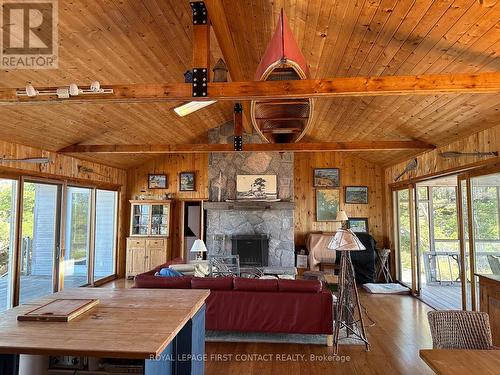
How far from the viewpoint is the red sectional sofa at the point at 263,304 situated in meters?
4.12

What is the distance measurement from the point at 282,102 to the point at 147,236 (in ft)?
18.5

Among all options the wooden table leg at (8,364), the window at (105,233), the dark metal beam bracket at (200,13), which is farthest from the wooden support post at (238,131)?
the wooden table leg at (8,364)

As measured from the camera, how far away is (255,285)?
4.24 m

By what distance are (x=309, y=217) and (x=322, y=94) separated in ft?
19.6

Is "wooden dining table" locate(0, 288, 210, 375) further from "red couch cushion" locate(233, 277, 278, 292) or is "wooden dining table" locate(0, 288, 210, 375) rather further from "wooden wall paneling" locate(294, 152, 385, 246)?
"wooden wall paneling" locate(294, 152, 385, 246)

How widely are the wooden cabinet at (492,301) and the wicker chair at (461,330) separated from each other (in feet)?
4.44

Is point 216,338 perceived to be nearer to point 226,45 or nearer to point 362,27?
point 226,45

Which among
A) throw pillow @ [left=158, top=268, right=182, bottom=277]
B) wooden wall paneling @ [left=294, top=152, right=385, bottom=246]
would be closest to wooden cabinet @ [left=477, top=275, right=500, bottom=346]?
throw pillow @ [left=158, top=268, right=182, bottom=277]

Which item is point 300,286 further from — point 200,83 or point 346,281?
point 200,83

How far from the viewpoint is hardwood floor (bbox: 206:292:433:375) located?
345cm

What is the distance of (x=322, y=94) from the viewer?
2908 mm

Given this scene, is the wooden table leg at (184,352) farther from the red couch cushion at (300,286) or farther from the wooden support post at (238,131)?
the wooden support post at (238,131)

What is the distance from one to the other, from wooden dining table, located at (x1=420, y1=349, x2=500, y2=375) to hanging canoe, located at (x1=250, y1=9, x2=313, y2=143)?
2292 mm

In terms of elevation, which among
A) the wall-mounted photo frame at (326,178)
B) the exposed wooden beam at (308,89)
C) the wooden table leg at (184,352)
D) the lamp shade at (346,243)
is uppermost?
the exposed wooden beam at (308,89)
